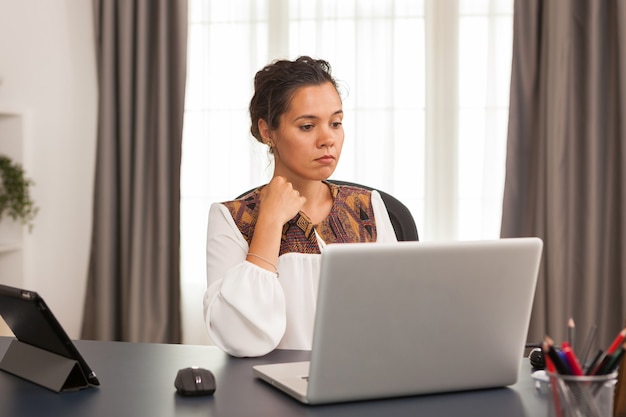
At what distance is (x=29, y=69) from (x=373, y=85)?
1.47 metres

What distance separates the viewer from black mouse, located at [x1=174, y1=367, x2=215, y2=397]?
1.27 meters

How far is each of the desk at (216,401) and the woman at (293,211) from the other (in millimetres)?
363

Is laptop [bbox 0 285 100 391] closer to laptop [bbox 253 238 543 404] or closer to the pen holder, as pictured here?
laptop [bbox 253 238 543 404]

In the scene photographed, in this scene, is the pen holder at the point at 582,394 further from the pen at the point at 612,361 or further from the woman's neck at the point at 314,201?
the woman's neck at the point at 314,201

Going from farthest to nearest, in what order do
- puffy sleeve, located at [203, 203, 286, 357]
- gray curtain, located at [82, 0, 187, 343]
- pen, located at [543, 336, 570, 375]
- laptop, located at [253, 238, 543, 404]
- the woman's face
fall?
gray curtain, located at [82, 0, 187, 343] < the woman's face < puffy sleeve, located at [203, 203, 286, 357] < laptop, located at [253, 238, 543, 404] < pen, located at [543, 336, 570, 375]

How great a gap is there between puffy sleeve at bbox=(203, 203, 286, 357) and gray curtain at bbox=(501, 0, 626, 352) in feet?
6.14

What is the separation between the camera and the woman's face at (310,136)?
203cm

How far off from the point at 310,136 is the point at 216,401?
928 millimetres

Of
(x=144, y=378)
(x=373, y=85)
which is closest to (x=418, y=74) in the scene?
(x=373, y=85)

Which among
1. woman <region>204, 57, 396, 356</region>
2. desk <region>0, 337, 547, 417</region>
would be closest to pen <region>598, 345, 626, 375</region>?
desk <region>0, 337, 547, 417</region>

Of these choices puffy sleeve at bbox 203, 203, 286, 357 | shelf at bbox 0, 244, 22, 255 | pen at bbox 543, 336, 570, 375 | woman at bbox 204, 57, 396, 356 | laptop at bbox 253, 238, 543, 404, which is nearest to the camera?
pen at bbox 543, 336, 570, 375

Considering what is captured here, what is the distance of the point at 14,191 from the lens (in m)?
3.30

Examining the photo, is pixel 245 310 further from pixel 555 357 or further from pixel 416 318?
pixel 555 357

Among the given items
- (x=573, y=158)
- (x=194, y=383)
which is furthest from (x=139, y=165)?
(x=194, y=383)
